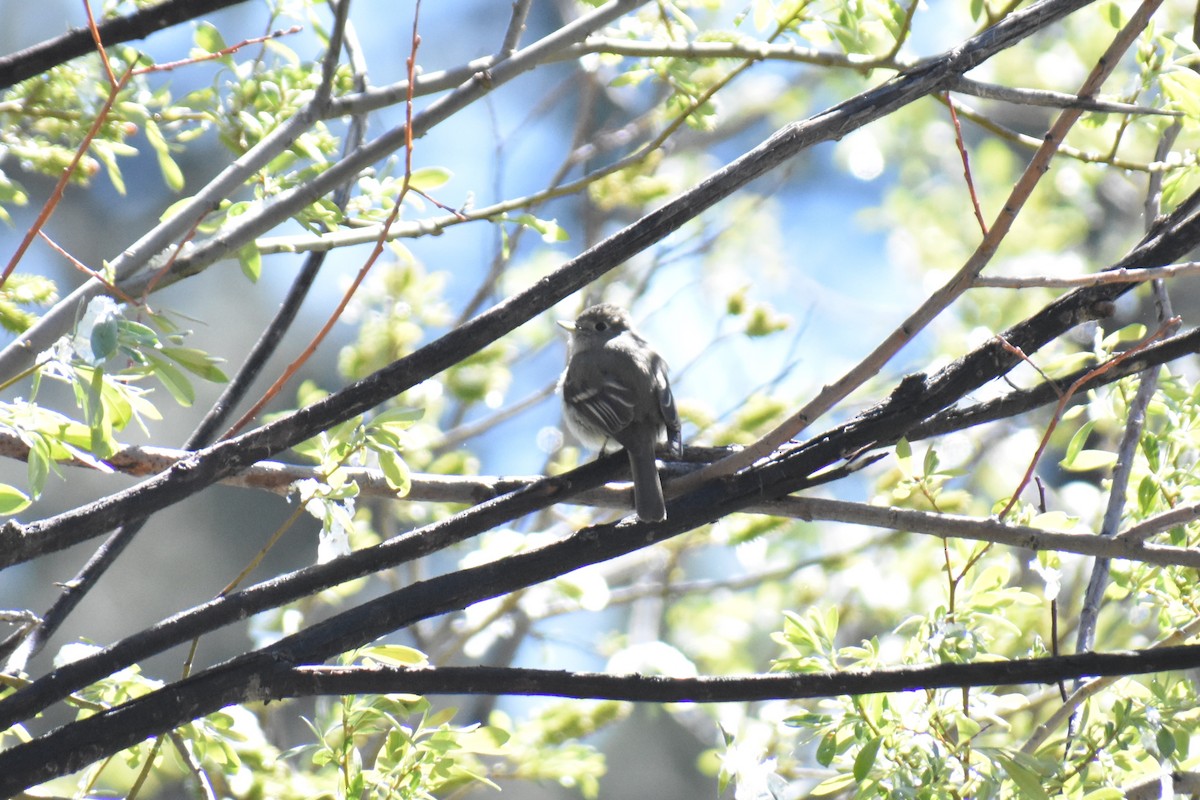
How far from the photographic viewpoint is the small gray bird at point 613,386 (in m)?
4.09

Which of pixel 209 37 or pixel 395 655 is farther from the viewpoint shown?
pixel 209 37

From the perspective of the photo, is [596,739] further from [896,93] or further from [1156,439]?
[896,93]

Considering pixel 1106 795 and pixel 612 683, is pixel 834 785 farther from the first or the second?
pixel 612 683

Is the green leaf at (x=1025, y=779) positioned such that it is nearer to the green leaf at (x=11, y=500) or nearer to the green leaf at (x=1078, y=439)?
the green leaf at (x=1078, y=439)

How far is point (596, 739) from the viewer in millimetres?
8672

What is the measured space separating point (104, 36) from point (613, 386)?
254 centimetres

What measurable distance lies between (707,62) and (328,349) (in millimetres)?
6188

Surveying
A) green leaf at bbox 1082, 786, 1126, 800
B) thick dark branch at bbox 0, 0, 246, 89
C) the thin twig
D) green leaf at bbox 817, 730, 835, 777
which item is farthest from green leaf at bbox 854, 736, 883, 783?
thick dark branch at bbox 0, 0, 246, 89

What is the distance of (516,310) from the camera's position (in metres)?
2.08

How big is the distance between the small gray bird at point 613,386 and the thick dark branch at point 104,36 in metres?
1.85

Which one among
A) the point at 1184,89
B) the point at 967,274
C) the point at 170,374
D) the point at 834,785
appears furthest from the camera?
the point at 1184,89

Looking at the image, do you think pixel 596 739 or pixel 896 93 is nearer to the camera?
pixel 896 93

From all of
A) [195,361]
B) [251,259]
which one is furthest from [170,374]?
[251,259]

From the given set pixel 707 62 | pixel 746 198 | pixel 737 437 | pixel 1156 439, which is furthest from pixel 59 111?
pixel 746 198
